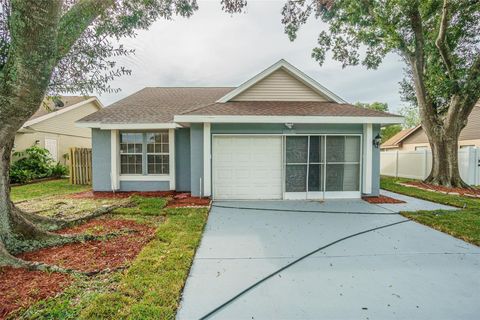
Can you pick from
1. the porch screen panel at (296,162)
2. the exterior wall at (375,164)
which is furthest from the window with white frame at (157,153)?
the exterior wall at (375,164)

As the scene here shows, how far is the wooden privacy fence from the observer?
38.3 feet

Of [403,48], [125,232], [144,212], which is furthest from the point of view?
Result: [403,48]

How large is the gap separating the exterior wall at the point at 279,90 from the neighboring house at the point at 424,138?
15.8 metres

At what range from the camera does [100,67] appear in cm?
514

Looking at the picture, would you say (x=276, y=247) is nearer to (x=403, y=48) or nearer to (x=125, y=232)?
(x=125, y=232)

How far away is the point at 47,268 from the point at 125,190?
20.8 ft

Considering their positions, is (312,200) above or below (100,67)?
below

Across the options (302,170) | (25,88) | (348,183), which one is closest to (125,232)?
(25,88)

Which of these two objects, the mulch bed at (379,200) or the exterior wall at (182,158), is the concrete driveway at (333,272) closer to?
the mulch bed at (379,200)

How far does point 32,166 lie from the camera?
13.2 meters

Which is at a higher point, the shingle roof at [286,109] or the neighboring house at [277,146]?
the shingle roof at [286,109]

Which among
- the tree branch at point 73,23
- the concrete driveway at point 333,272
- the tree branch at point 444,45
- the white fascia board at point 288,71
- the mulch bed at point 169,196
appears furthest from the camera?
the tree branch at point 444,45

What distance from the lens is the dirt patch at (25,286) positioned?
276 centimetres

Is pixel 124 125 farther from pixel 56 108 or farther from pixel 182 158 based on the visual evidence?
pixel 56 108
